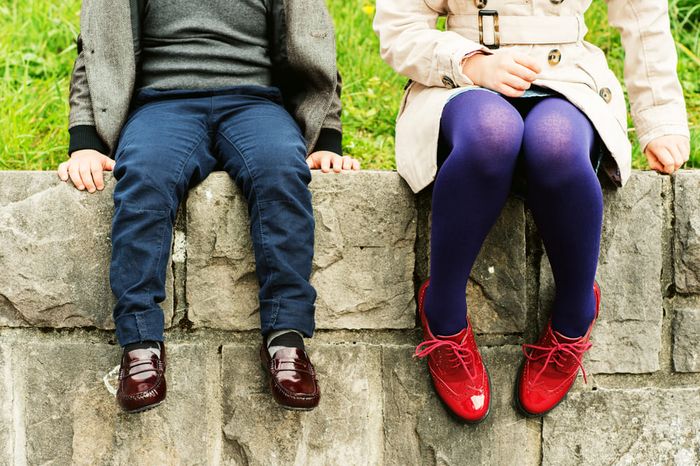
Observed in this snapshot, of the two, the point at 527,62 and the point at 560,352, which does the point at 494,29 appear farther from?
the point at 560,352

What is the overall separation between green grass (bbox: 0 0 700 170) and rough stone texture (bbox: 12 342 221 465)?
70 centimetres

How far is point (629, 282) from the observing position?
2168 mm

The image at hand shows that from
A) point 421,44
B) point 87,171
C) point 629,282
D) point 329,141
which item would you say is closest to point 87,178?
point 87,171

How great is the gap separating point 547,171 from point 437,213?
0.85 ft

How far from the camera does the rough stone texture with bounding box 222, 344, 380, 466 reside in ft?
6.98

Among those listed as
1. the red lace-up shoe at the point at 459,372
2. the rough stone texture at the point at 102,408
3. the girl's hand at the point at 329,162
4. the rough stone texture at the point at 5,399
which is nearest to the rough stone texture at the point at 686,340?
the red lace-up shoe at the point at 459,372

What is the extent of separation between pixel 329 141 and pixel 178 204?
478 mm

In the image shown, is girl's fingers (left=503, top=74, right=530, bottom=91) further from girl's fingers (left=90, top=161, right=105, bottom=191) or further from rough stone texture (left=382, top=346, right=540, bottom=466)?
girl's fingers (left=90, top=161, right=105, bottom=191)

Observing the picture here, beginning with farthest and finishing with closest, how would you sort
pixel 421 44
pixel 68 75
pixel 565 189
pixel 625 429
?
pixel 68 75 < pixel 625 429 < pixel 421 44 < pixel 565 189

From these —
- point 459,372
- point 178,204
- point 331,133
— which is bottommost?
point 459,372

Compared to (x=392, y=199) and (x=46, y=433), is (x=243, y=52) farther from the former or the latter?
(x=46, y=433)

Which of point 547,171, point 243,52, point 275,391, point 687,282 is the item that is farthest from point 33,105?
point 687,282

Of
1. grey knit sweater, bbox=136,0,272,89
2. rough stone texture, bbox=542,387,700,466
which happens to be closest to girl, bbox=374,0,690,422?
rough stone texture, bbox=542,387,700,466

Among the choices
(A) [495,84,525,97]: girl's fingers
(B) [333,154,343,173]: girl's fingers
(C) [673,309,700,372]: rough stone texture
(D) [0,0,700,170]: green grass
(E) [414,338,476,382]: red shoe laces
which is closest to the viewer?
(A) [495,84,525,97]: girl's fingers
